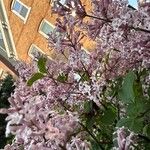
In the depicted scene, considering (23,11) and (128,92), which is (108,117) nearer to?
(128,92)

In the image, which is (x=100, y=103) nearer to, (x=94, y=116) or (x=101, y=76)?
(x=94, y=116)

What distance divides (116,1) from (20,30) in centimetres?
1653

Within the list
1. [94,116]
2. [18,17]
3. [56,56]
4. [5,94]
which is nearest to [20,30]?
[18,17]

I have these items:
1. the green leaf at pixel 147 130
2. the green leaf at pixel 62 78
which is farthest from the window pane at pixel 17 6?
the green leaf at pixel 147 130

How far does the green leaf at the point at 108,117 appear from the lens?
2369 mm

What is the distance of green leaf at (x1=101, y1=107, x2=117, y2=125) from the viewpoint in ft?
7.77

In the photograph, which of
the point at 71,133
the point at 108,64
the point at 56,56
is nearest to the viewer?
the point at 71,133

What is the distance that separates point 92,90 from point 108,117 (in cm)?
25

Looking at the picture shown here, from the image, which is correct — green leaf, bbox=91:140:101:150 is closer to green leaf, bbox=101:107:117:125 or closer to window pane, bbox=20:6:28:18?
green leaf, bbox=101:107:117:125

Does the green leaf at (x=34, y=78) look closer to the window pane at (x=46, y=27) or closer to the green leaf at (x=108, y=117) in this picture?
the green leaf at (x=108, y=117)

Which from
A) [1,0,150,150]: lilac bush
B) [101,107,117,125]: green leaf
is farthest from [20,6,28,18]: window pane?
[101,107,117,125]: green leaf

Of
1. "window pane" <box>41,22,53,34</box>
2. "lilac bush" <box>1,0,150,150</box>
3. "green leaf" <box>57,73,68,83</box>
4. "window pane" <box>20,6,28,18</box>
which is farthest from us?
"window pane" <box>20,6,28,18</box>

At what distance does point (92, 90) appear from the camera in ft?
8.59

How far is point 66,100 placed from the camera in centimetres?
311
